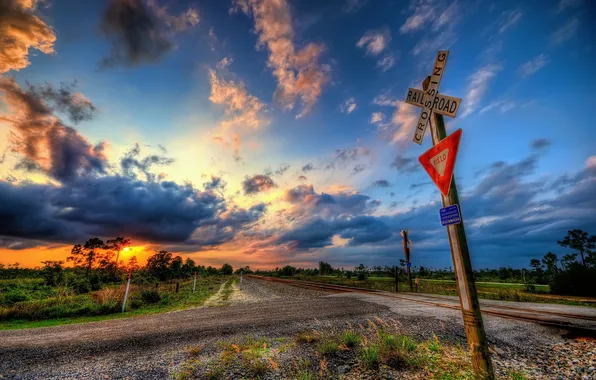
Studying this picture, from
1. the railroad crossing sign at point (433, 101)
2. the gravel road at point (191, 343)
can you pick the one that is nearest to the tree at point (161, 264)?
the gravel road at point (191, 343)

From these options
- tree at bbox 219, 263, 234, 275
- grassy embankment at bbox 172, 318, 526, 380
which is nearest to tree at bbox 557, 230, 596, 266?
grassy embankment at bbox 172, 318, 526, 380

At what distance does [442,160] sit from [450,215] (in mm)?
790

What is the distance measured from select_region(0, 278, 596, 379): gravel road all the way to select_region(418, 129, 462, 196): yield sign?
4.60 meters

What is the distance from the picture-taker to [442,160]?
3.57 metres

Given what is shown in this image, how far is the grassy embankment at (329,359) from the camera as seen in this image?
4805 millimetres

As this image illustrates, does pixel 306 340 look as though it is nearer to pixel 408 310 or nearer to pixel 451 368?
pixel 451 368

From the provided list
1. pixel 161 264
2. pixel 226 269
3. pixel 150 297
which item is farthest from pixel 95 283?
pixel 226 269

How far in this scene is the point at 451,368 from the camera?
4.86 metres

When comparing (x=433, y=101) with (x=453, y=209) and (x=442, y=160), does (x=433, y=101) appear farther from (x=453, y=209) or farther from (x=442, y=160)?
(x=453, y=209)

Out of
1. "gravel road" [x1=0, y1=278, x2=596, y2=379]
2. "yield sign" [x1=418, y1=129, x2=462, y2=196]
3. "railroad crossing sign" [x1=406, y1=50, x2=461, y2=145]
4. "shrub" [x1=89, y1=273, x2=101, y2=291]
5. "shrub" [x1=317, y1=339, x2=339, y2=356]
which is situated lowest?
"shrub" [x1=89, y1=273, x2=101, y2=291]

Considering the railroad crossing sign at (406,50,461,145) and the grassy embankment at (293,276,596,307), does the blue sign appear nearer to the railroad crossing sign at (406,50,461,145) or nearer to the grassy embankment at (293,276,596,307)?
the railroad crossing sign at (406,50,461,145)

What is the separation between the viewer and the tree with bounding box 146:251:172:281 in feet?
224

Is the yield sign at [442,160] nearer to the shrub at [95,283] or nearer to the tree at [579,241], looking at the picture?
the shrub at [95,283]

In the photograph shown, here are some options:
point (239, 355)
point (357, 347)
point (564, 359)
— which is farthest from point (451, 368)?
point (239, 355)
